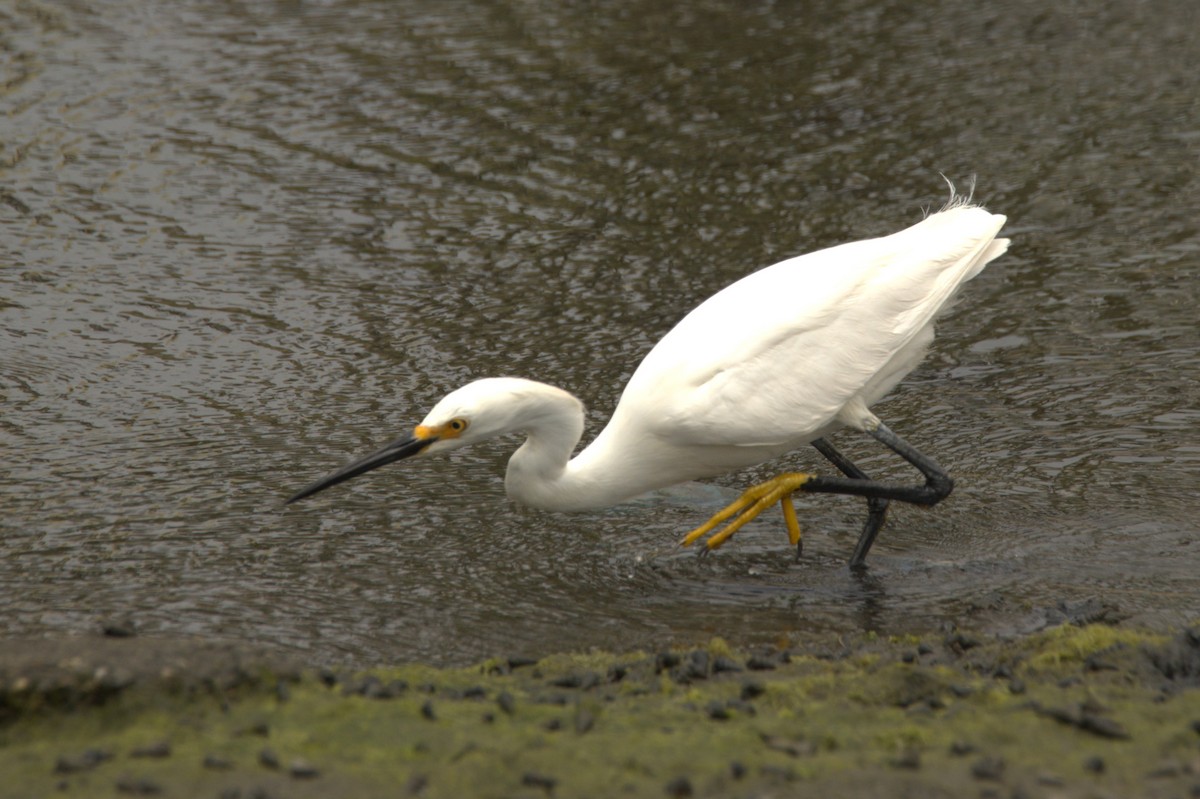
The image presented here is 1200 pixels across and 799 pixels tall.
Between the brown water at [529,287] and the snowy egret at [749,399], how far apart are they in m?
0.38

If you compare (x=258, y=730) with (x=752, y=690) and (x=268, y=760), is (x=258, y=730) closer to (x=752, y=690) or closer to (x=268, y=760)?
(x=268, y=760)

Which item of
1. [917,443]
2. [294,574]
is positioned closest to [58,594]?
[294,574]

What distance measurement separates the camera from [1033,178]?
988 cm

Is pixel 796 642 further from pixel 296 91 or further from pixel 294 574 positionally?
pixel 296 91

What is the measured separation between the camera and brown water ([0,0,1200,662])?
5871mm

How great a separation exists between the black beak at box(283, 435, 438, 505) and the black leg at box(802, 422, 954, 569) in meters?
1.79

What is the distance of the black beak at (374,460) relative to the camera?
5477mm

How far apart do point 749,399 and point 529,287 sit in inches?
121

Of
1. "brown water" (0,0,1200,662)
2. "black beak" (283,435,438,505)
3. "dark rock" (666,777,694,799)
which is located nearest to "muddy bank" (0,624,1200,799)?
"dark rock" (666,777,694,799)

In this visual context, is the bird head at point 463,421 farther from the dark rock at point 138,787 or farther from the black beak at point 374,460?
the dark rock at point 138,787

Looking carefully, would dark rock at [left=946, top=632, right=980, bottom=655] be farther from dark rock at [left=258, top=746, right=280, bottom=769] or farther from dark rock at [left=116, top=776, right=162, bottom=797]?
dark rock at [left=116, top=776, right=162, bottom=797]

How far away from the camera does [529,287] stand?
8.68 metres

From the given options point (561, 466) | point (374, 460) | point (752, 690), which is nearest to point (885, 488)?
point (561, 466)

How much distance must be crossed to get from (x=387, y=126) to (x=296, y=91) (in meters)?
1.02
